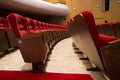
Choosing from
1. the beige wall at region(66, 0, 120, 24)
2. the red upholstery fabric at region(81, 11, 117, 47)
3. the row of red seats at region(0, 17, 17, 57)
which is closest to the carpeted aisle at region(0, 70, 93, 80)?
the red upholstery fabric at region(81, 11, 117, 47)

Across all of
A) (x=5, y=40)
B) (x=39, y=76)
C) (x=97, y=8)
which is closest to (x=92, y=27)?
(x=39, y=76)

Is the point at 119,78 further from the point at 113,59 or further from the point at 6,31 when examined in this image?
the point at 6,31

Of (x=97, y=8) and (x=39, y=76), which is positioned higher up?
(x=97, y=8)

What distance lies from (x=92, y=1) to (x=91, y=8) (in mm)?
245

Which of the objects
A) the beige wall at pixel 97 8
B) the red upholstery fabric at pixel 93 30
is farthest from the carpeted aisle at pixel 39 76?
the beige wall at pixel 97 8

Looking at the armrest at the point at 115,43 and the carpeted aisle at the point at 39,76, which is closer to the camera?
the armrest at the point at 115,43

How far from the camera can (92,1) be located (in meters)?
6.55

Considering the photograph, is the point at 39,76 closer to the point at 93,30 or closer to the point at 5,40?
the point at 93,30

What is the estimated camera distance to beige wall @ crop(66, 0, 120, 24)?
5.68m

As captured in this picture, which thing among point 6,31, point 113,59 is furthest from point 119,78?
point 6,31

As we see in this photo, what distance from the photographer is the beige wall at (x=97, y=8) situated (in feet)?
18.6

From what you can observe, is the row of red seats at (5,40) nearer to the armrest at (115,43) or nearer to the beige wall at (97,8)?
the armrest at (115,43)

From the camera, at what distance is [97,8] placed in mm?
6387

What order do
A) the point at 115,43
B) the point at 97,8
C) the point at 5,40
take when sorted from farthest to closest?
the point at 97,8 → the point at 5,40 → the point at 115,43
